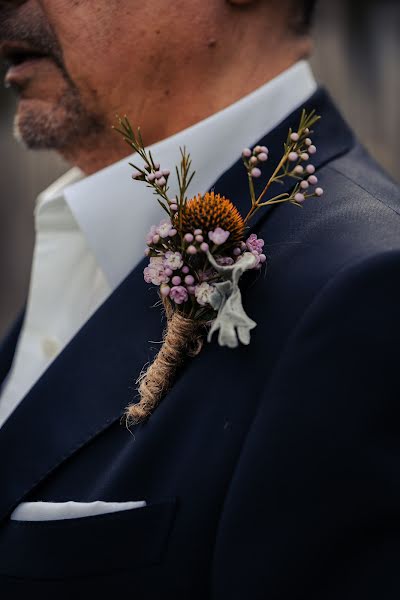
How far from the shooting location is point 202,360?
1.38 m

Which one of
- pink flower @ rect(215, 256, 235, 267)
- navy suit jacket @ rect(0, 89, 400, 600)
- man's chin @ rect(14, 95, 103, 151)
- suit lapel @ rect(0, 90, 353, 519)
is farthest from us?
man's chin @ rect(14, 95, 103, 151)

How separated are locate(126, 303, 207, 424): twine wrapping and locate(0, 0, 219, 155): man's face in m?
0.64

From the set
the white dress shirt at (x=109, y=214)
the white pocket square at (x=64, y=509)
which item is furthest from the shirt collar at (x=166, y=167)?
the white pocket square at (x=64, y=509)

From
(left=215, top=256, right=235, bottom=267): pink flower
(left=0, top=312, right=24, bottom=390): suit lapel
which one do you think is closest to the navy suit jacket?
(left=215, top=256, right=235, bottom=267): pink flower

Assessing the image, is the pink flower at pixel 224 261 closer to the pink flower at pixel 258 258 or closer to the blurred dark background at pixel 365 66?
the pink flower at pixel 258 258

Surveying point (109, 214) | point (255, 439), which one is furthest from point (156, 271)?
point (109, 214)

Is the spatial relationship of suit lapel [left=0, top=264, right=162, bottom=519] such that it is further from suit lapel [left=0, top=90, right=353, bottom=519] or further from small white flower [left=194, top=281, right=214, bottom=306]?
small white flower [left=194, top=281, right=214, bottom=306]

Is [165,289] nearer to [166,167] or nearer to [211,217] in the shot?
[211,217]

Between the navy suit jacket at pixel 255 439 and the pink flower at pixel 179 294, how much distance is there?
14 centimetres

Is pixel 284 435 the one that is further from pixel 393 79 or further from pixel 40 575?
pixel 393 79

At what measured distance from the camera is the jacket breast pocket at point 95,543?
4.39 ft

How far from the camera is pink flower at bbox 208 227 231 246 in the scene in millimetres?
1231

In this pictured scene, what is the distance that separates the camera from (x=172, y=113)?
5.93ft

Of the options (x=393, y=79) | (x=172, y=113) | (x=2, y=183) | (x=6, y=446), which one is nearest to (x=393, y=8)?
(x=393, y=79)
